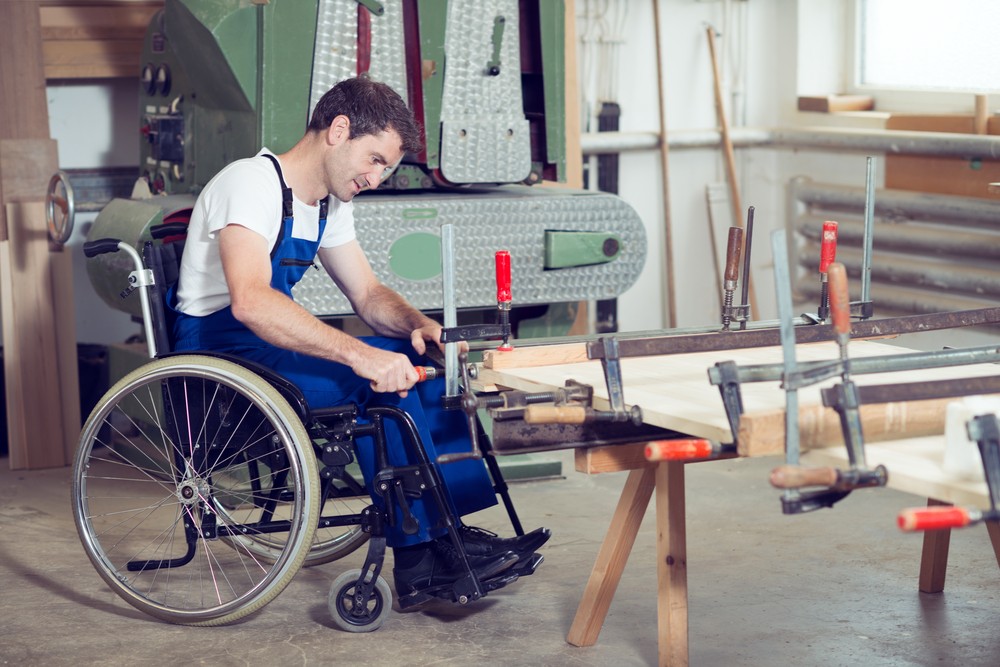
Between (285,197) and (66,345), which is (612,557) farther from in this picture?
(66,345)

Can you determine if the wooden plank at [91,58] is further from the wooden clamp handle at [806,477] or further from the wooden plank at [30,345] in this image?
the wooden clamp handle at [806,477]

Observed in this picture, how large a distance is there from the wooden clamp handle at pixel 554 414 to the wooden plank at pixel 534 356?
0.41 m

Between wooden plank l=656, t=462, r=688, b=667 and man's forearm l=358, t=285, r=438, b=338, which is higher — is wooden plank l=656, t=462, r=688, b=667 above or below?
below

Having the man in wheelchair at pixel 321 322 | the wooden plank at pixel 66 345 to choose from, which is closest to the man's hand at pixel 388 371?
the man in wheelchair at pixel 321 322

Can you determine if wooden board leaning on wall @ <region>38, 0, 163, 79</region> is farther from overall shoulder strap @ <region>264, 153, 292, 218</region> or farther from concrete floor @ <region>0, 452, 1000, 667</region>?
overall shoulder strap @ <region>264, 153, 292, 218</region>

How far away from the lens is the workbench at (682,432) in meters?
2.16

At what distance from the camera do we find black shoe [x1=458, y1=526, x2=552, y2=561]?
319 centimetres

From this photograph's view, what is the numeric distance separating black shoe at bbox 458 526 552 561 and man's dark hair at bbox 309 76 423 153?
36.1 inches

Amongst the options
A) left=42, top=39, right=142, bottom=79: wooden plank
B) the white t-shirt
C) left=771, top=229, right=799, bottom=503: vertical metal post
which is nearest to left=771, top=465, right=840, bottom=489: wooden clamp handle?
left=771, top=229, right=799, bottom=503: vertical metal post

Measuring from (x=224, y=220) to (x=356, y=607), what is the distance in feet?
3.04

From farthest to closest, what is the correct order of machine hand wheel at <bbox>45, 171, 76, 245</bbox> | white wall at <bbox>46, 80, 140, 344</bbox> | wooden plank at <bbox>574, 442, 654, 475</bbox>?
white wall at <bbox>46, 80, 140, 344</bbox> → machine hand wheel at <bbox>45, 171, 76, 245</bbox> → wooden plank at <bbox>574, 442, 654, 475</bbox>

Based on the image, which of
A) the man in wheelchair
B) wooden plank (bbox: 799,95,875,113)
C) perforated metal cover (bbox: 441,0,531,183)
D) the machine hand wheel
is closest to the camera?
the man in wheelchair

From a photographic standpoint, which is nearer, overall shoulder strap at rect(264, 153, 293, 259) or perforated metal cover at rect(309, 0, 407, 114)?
overall shoulder strap at rect(264, 153, 293, 259)

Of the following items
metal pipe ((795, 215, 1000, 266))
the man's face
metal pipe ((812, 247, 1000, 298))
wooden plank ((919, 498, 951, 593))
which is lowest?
wooden plank ((919, 498, 951, 593))
